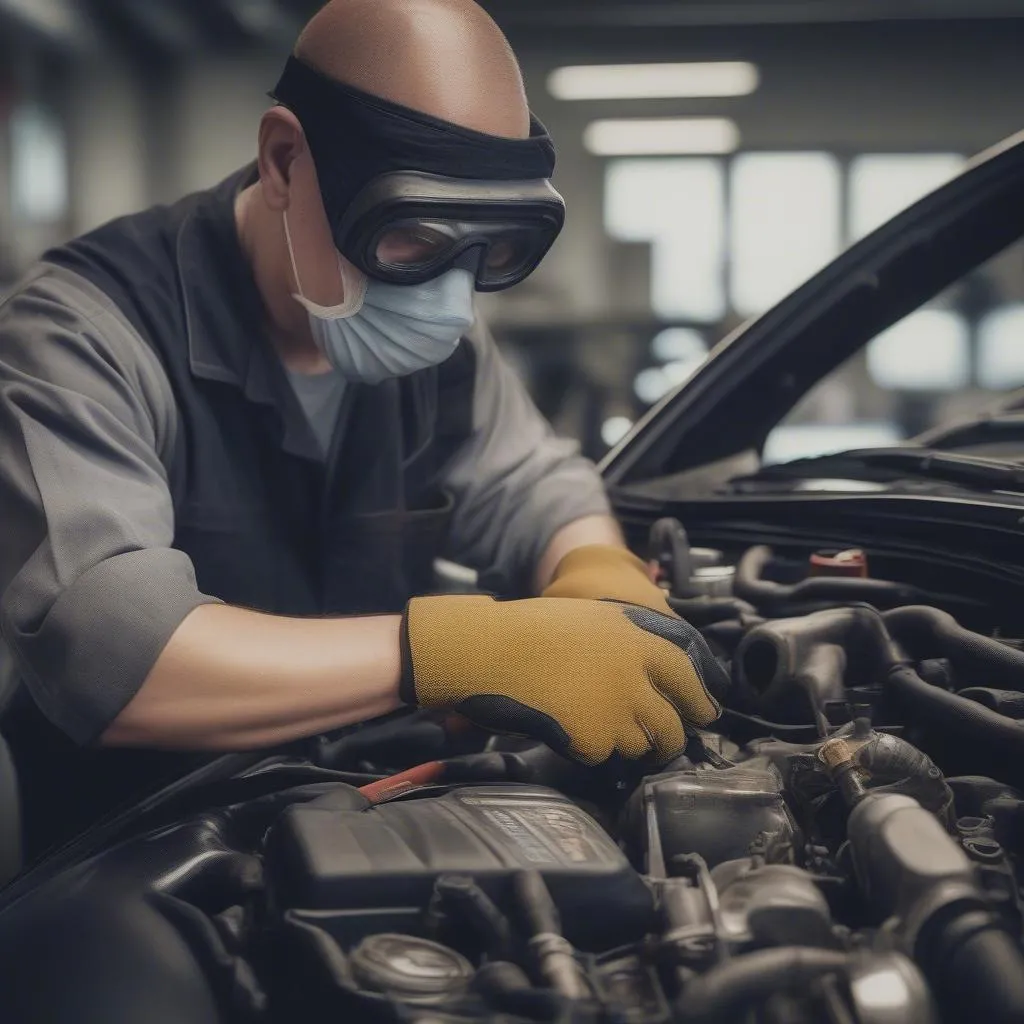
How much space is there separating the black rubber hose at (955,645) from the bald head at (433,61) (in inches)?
24.4

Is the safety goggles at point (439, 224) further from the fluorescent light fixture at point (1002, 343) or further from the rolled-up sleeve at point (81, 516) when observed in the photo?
the fluorescent light fixture at point (1002, 343)

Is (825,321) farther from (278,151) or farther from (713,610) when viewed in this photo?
(278,151)

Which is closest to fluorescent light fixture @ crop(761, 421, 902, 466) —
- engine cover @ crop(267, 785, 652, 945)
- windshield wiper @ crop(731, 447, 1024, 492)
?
windshield wiper @ crop(731, 447, 1024, 492)

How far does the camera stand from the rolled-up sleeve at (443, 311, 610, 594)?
65.8 inches

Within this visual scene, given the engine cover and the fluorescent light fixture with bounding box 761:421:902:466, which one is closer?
the engine cover

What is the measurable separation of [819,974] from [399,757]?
1.86ft

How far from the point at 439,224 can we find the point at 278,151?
0.90 ft

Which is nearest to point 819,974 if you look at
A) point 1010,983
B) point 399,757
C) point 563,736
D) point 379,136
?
point 1010,983

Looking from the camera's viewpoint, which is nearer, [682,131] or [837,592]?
[837,592]

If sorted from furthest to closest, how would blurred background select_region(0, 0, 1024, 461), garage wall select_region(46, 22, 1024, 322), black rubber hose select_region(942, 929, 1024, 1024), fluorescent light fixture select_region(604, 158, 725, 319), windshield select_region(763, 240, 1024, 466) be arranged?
fluorescent light fixture select_region(604, 158, 725, 319), garage wall select_region(46, 22, 1024, 322), windshield select_region(763, 240, 1024, 466), blurred background select_region(0, 0, 1024, 461), black rubber hose select_region(942, 929, 1024, 1024)

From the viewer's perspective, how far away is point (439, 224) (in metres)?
1.26

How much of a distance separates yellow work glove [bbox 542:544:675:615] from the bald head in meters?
0.48

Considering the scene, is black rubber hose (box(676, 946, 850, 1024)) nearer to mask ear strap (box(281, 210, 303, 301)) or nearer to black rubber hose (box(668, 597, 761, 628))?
black rubber hose (box(668, 597, 761, 628))

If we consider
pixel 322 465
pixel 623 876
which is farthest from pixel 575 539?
pixel 623 876
